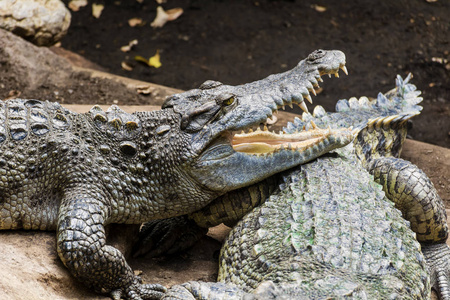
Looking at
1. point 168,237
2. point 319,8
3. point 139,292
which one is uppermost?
point 139,292

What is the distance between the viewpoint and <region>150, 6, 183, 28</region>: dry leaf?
9.52 metres

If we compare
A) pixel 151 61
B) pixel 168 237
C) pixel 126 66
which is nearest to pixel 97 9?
pixel 126 66

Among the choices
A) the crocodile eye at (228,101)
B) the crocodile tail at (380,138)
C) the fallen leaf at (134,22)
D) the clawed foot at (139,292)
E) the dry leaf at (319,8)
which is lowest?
Result: the fallen leaf at (134,22)

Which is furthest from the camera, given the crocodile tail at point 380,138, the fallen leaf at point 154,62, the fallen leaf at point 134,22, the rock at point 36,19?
the fallen leaf at point 134,22

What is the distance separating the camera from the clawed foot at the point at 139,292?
334 cm

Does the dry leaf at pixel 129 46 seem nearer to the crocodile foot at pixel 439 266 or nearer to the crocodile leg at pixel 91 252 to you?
the crocodile leg at pixel 91 252

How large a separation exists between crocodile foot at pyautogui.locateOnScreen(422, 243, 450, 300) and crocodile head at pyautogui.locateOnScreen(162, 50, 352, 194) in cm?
118

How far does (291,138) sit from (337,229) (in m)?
0.97

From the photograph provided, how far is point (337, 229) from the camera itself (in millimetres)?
3178

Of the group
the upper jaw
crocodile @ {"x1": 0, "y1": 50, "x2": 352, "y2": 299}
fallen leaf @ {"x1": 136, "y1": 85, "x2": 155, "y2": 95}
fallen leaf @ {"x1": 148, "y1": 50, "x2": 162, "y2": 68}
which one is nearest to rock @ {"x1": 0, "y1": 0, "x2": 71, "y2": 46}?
fallen leaf @ {"x1": 148, "y1": 50, "x2": 162, "y2": 68}

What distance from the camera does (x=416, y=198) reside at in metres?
4.02

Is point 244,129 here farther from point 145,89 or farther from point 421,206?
point 145,89

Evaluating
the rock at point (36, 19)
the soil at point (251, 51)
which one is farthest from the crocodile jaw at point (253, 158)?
the rock at point (36, 19)

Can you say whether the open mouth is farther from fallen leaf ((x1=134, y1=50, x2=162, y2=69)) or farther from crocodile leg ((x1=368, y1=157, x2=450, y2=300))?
fallen leaf ((x1=134, y1=50, x2=162, y2=69))
